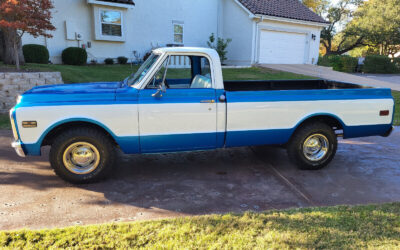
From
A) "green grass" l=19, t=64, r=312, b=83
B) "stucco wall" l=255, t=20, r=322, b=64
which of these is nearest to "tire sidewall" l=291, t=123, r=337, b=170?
"green grass" l=19, t=64, r=312, b=83

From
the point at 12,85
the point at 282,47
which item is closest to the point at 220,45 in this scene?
the point at 282,47

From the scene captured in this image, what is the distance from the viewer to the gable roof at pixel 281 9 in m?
18.7

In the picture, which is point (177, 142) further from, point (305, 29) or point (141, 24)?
point (305, 29)

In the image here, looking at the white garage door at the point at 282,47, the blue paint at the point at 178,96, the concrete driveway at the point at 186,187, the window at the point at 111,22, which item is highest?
the window at the point at 111,22

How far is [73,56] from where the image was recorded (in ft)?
51.0

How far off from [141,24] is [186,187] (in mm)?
15915

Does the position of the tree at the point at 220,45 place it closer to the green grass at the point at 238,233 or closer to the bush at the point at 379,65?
the bush at the point at 379,65

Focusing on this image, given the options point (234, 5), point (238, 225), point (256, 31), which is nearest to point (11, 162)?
point (238, 225)

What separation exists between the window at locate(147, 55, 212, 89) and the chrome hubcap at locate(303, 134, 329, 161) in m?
1.93

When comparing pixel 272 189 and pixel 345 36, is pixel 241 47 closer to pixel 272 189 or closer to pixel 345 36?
pixel 272 189

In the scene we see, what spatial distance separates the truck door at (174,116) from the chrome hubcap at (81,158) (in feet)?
2.27

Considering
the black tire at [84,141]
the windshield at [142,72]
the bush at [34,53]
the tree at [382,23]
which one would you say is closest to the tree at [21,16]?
the bush at [34,53]

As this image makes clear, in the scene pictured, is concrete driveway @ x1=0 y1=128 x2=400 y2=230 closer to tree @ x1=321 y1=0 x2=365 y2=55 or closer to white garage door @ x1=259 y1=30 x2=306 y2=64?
white garage door @ x1=259 y1=30 x2=306 y2=64

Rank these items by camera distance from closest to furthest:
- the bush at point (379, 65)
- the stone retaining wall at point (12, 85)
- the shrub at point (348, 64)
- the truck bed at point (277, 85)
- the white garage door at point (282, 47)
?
the truck bed at point (277, 85)
the stone retaining wall at point (12, 85)
the white garage door at point (282, 47)
the bush at point (379, 65)
the shrub at point (348, 64)
